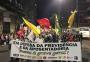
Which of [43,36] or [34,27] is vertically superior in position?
[34,27]

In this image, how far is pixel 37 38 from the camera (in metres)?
16.7

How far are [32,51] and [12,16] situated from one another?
33947mm

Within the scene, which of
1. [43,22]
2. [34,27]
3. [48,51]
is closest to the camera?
[48,51]

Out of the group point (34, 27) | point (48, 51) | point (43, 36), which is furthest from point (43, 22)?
point (48, 51)

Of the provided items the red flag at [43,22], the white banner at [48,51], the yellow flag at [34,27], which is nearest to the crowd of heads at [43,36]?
the yellow flag at [34,27]

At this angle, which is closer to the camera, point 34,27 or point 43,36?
point 34,27

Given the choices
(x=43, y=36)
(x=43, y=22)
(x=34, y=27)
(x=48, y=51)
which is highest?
(x=43, y=22)

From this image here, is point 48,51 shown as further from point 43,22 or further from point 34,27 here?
point 43,22

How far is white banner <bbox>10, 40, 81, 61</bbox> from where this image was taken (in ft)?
49.0

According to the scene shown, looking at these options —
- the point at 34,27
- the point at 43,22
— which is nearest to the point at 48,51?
the point at 34,27

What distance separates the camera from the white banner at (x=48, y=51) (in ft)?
49.0

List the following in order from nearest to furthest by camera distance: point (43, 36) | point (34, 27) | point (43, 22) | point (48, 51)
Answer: point (48, 51)
point (34, 27)
point (43, 36)
point (43, 22)

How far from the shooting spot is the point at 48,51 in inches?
597

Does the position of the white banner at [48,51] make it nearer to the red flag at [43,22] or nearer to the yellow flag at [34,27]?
the yellow flag at [34,27]
